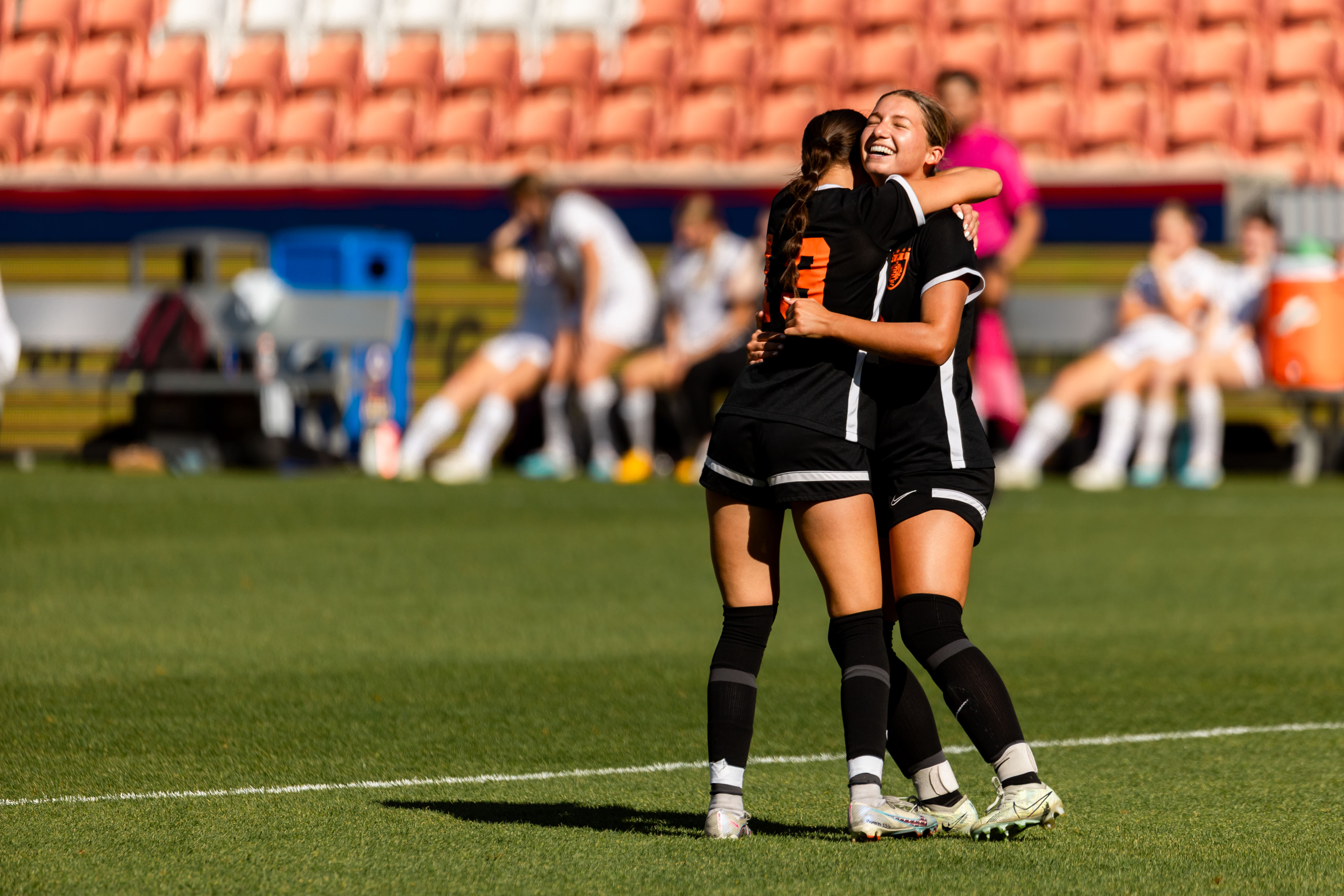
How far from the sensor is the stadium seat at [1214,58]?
58.7 feet

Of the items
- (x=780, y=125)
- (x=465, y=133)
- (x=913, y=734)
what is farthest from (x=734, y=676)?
(x=465, y=133)

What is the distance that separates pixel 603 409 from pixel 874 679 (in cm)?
1033

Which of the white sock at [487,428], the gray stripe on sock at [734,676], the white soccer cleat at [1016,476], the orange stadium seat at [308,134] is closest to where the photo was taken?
the gray stripe on sock at [734,676]

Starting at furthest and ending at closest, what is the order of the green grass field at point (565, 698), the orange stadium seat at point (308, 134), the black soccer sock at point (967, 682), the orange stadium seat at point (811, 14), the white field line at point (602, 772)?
1. the orange stadium seat at point (308, 134)
2. the orange stadium seat at point (811, 14)
3. the white field line at point (602, 772)
4. the black soccer sock at point (967, 682)
5. the green grass field at point (565, 698)

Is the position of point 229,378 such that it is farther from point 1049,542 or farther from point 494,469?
point 1049,542

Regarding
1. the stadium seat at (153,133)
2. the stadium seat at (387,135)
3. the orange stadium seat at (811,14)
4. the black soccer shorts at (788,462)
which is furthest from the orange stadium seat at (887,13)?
the black soccer shorts at (788,462)

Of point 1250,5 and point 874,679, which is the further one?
point 1250,5

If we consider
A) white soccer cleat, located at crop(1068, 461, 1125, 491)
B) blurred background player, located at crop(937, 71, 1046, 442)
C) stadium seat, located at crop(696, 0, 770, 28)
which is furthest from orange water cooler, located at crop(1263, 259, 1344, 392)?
stadium seat, located at crop(696, 0, 770, 28)

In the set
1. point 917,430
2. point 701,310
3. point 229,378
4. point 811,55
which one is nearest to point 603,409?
point 701,310

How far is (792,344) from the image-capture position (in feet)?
13.9

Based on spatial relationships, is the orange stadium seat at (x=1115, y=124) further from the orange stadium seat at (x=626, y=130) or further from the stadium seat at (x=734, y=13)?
the orange stadium seat at (x=626, y=130)

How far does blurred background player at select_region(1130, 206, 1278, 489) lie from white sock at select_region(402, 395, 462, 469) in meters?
4.84

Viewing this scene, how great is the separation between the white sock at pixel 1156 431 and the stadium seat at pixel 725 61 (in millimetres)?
6882

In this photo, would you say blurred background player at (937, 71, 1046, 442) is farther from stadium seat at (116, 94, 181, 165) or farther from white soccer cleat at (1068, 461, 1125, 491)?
stadium seat at (116, 94, 181, 165)
